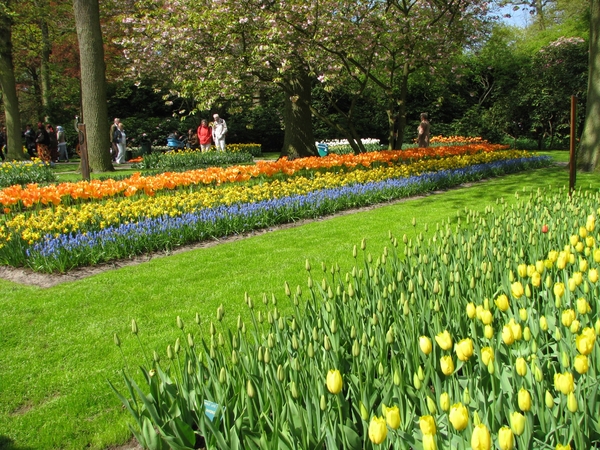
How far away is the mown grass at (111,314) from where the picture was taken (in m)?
2.76

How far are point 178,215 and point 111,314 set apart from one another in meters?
3.32

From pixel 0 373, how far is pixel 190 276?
202 centimetres

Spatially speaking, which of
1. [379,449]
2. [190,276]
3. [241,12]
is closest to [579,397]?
[379,449]

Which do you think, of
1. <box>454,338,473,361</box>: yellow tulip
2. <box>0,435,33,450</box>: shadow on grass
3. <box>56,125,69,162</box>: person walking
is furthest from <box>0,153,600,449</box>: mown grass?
<box>56,125,69,162</box>: person walking

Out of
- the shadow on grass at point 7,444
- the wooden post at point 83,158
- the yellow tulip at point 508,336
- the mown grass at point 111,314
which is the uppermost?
the wooden post at point 83,158

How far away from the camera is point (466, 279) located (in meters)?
3.07

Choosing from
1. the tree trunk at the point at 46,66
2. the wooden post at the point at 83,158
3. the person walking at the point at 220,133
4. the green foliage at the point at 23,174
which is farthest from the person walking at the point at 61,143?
the wooden post at the point at 83,158

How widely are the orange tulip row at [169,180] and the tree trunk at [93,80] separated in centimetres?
448

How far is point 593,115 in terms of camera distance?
11430 millimetres

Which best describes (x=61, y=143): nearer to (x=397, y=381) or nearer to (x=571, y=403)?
(x=397, y=381)

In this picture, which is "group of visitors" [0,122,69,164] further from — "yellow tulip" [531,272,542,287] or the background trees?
"yellow tulip" [531,272,542,287]

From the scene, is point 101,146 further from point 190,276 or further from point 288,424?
point 288,424

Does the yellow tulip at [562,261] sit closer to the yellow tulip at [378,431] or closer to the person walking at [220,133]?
the yellow tulip at [378,431]

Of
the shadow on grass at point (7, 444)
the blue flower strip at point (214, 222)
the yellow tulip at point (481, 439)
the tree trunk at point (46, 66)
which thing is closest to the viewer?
the yellow tulip at point (481, 439)
